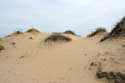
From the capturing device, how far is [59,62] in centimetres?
1373

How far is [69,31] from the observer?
2611 cm

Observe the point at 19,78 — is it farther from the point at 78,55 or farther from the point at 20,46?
the point at 20,46

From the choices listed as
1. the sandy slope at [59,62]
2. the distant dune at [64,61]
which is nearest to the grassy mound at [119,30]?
the distant dune at [64,61]

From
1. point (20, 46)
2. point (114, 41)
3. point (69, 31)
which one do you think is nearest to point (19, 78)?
point (114, 41)

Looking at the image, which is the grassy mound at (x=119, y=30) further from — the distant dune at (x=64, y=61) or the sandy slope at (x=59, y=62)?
the sandy slope at (x=59, y=62)

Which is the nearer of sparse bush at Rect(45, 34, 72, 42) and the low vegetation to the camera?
the low vegetation

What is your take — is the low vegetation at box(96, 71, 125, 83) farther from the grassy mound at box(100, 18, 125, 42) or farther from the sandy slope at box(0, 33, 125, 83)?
the grassy mound at box(100, 18, 125, 42)

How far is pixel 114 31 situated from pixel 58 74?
5.25 m

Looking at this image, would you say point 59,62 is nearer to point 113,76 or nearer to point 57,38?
point 113,76

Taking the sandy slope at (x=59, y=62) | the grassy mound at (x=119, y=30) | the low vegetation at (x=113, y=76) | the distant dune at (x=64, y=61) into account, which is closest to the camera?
the low vegetation at (x=113, y=76)

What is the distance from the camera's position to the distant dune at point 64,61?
444 inches

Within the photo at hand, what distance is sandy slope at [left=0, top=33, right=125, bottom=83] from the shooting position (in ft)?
37.9

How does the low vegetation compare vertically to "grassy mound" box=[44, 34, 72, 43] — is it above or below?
below

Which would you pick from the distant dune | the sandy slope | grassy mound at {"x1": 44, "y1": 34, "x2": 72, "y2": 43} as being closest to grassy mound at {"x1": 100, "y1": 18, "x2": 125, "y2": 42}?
the distant dune
